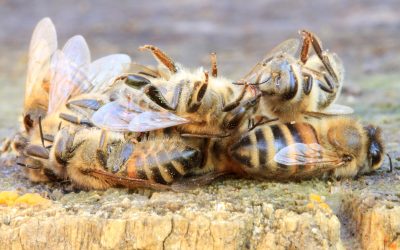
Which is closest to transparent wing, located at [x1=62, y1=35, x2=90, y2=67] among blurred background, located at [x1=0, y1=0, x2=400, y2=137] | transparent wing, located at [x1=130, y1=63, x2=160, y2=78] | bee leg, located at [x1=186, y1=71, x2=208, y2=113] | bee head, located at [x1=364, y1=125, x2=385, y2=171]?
transparent wing, located at [x1=130, y1=63, x2=160, y2=78]

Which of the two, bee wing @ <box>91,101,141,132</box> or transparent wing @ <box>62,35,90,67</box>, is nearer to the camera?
bee wing @ <box>91,101,141,132</box>

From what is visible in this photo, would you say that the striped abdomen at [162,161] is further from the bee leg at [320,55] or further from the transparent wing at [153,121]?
the bee leg at [320,55]

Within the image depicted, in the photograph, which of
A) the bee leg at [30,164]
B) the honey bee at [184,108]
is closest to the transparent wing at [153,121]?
the honey bee at [184,108]

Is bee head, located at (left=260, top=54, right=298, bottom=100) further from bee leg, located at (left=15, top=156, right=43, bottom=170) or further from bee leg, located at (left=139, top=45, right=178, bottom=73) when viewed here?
bee leg, located at (left=15, top=156, right=43, bottom=170)

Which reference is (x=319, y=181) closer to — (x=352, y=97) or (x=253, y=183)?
(x=253, y=183)

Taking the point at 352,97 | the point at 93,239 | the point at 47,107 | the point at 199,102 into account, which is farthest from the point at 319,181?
the point at 352,97

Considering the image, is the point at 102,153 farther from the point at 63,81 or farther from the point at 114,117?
the point at 63,81

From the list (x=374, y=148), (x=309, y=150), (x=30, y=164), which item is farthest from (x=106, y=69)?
(x=374, y=148)

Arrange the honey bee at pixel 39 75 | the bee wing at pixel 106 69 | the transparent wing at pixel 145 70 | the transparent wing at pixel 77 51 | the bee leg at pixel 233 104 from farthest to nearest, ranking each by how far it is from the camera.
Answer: the transparent wing at pixel 77 51
the bee wing at pixel 106 69
the honey bee at pixel 39 75
the transparent wing at pixel 145 70
the bee leg at pixel 233 104
